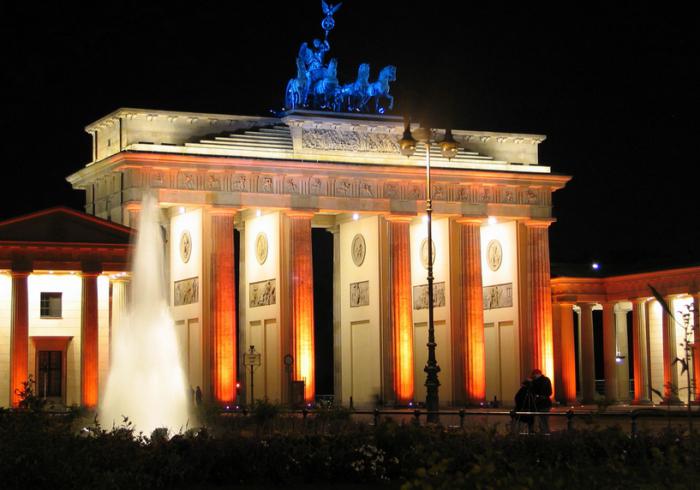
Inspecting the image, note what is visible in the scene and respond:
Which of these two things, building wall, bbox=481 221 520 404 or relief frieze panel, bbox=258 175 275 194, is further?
building wall, bbox=481 221 520 404

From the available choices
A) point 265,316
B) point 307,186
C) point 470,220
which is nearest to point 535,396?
point 307,186

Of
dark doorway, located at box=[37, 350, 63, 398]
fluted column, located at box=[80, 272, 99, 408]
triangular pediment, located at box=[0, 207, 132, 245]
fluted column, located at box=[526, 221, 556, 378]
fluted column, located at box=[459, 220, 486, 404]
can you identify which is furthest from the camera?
fluted column, located at box=[526, 221, 556, 378]

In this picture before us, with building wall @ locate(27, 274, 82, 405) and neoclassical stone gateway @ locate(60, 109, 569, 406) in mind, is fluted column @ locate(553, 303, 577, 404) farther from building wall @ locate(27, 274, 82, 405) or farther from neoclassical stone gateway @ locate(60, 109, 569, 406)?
building wall @ locate(27, 274, 82, 405)

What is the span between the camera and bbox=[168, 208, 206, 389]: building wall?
6988cm

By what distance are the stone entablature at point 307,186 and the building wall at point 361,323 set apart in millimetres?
2331

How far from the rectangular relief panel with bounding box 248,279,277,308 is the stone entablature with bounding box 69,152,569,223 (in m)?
4.30

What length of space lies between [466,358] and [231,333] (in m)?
13.3

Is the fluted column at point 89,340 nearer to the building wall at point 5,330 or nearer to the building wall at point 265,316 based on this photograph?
the building wall at point 5,330

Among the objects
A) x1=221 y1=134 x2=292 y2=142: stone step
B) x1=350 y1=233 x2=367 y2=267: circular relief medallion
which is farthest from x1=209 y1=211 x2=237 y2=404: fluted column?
x1=350 y1=233 x2=367 y2=267: circular relief medallion

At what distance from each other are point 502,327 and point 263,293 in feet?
47.8

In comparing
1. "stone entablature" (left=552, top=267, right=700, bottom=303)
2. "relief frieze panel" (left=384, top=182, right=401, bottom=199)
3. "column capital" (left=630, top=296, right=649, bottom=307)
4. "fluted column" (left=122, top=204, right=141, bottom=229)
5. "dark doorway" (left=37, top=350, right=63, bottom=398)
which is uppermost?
"relief frieze panel" (left=384, top=182, right=401, bottom=199)

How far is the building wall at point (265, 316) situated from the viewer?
71.0 metres

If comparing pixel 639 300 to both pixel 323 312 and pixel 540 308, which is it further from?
pixel 323 312

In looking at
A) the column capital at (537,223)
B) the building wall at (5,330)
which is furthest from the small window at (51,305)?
the column capital at (537,223)
